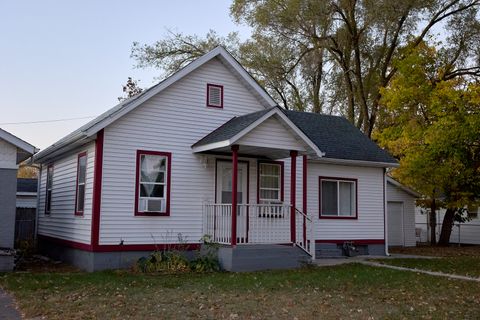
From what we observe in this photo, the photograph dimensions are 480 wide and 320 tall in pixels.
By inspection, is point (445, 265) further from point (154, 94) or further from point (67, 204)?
point (67, 204)

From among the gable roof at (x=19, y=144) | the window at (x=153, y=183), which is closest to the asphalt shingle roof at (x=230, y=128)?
the window at (x=153, y=183)

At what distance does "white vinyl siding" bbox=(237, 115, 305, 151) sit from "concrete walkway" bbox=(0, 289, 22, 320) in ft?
22.1

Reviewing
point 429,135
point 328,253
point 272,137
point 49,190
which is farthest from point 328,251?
point 49,190

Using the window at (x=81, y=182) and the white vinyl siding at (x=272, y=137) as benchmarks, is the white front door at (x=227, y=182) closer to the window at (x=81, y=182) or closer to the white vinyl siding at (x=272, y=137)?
the white vinyl siding at (x=272, y=137)

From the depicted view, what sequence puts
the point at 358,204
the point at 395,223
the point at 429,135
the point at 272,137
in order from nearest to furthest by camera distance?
the point at 272,137
the point at 358,204
the point at 429,135
the point at 395,223

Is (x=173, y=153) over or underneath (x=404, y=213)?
over

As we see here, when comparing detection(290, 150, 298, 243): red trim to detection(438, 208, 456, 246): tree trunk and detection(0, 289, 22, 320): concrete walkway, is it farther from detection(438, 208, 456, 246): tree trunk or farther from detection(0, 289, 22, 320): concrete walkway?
detection(438, 208, 456, 246): tree trunk

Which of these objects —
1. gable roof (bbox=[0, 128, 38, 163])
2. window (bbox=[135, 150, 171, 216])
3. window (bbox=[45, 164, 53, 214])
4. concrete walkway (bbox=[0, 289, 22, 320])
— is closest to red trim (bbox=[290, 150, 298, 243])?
window (bbox=[135, 150, 171, 216])

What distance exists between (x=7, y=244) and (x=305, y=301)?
8685 mm

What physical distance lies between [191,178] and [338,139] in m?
6.81

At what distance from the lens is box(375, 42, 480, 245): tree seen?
20.5m

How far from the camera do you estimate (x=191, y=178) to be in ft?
50.6

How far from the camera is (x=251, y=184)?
1658 cm

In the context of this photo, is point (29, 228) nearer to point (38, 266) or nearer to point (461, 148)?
point (38, 266)
